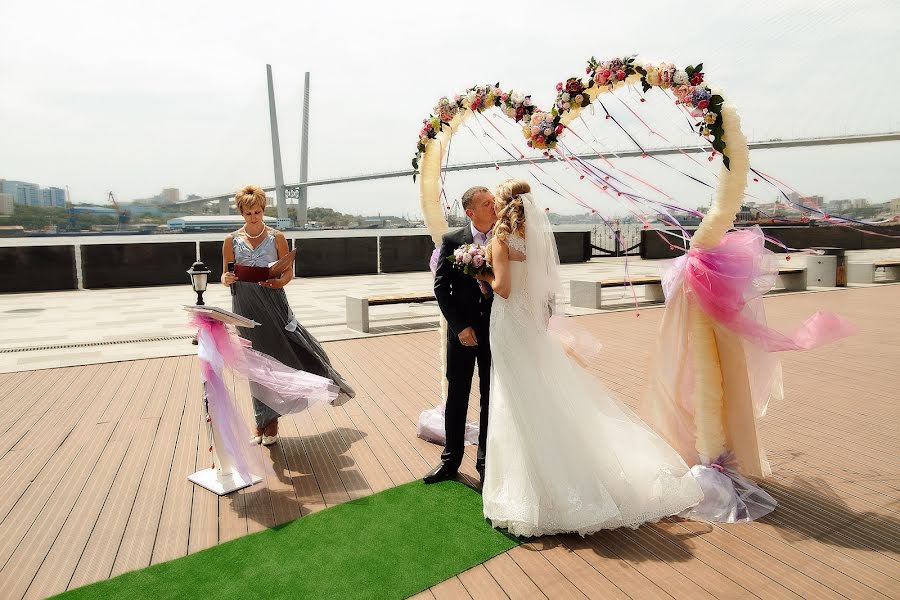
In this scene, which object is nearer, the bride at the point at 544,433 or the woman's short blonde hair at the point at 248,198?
the bride at the point at 544,433

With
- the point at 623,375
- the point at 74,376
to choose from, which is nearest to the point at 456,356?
the point at 623,375

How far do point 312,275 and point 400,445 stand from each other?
1377cm

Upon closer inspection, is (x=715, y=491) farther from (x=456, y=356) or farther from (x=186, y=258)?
(x=186, y=258)

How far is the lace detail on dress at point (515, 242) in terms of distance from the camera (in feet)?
11.5

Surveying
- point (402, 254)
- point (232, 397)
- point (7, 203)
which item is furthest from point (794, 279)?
point (7, 203)

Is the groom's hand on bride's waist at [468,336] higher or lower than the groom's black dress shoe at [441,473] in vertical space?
higher

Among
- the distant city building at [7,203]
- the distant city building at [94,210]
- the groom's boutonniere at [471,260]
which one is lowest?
the groom's boutonniere at [471,260]

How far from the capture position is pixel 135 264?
51.4 feet

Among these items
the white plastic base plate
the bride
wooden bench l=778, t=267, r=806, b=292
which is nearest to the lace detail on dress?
the bride

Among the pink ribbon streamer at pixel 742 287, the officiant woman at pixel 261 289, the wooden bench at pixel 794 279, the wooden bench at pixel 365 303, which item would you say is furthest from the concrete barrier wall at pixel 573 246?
the pink ribbon streamer at pixel 742 287

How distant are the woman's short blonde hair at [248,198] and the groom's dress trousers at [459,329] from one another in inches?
58.6

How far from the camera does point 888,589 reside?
2.84 meters

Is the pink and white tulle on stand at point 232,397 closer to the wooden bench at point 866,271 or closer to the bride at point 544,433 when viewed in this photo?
the bride at point 544,433

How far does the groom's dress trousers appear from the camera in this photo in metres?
3.91
